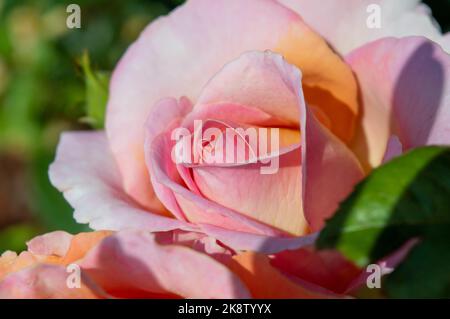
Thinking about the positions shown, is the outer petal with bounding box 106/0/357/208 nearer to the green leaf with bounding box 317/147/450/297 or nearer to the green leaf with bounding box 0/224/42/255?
the green leaf with bounding box 317/147/450/297

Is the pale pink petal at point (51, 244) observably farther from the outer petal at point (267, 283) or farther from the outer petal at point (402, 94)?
the outer petal at point (402, 94)

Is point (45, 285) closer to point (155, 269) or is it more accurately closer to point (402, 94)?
point (155, 269)

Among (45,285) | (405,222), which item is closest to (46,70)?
(45,285)

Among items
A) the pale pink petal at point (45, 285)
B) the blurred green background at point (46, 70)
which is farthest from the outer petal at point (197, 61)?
the blurred green background at point (46, 70)

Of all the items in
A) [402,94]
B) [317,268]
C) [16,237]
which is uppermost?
[402,94]

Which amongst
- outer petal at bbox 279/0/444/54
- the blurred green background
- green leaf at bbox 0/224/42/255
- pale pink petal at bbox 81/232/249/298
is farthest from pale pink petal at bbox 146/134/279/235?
green leaf at bbox 0/224/42/255

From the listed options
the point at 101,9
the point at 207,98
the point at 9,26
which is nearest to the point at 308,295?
the point at 207,98
